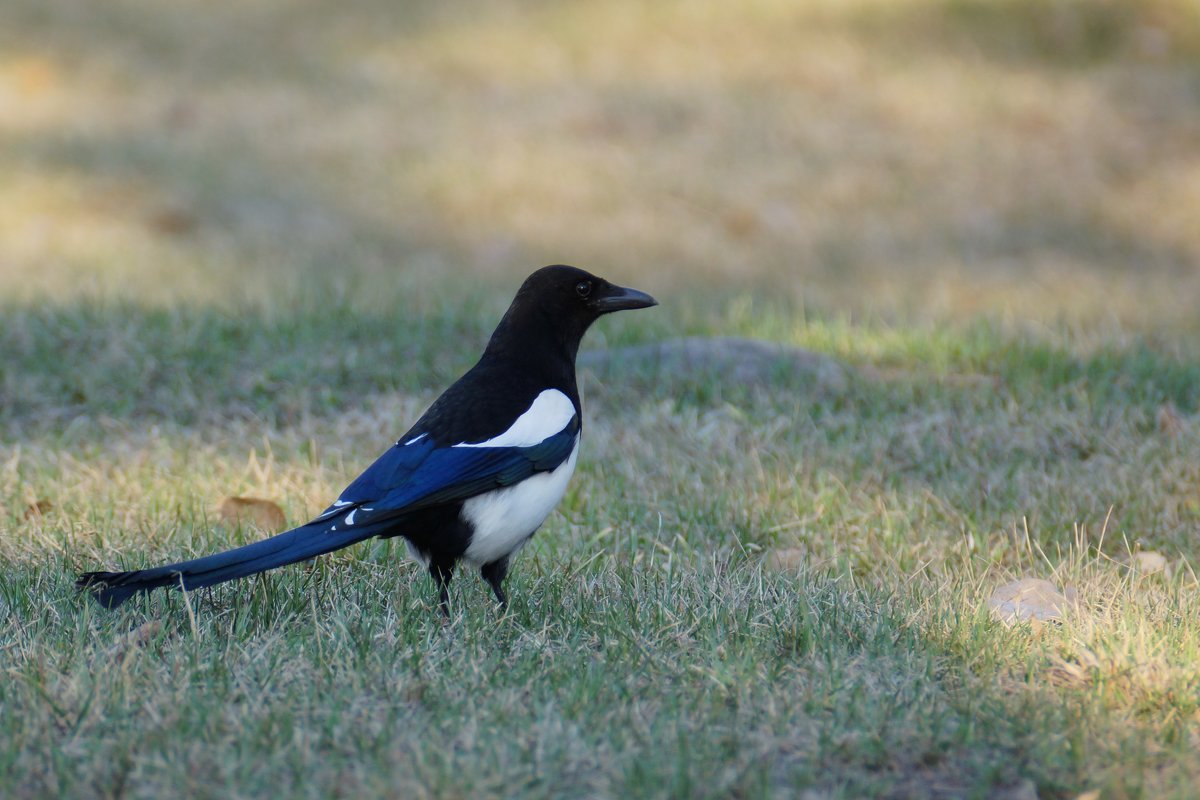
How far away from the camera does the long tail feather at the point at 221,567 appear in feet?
11.4

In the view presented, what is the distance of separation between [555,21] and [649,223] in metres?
3.97

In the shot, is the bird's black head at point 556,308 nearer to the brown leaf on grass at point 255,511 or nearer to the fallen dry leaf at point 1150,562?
the brown leaf on grass at point 255,511

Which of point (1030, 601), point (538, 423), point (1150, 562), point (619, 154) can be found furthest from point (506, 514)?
point (619, 154)

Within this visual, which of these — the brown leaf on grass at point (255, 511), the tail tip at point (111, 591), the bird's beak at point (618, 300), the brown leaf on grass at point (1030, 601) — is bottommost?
the brown leaf on grass at point (1030, 601)

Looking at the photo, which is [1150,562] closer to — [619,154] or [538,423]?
[538,423]

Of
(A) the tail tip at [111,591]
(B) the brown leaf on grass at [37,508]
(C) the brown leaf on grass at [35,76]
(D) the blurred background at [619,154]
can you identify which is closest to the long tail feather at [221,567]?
(A) the tail tip at [111,591]

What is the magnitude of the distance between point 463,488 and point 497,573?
0.32m

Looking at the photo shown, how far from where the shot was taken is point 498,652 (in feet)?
11.7

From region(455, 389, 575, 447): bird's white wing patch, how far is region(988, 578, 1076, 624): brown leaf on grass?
125 cm

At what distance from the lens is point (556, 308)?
449 centimetres

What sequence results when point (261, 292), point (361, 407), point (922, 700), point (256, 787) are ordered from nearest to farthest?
point (256, 787)
point (922, 700)
point (361, 407)
point (261, 292)

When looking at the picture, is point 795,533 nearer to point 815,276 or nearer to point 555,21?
point 815,276

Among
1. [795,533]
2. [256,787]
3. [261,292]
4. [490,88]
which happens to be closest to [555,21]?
[490,88]

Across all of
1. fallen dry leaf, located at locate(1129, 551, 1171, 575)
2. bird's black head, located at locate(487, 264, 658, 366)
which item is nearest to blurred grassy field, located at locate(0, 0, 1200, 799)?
fallen dry leaf, located at locate(1129, 551, 1171, 575)
